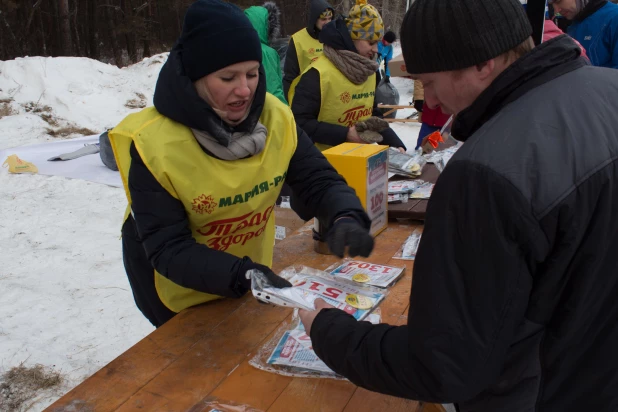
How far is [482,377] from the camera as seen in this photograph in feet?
3.07

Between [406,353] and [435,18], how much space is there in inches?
25.0

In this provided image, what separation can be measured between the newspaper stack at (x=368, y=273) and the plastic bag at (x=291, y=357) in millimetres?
247

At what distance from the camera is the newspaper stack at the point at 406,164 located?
3154mm

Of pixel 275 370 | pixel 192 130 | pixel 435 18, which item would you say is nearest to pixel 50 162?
pixel 192 130

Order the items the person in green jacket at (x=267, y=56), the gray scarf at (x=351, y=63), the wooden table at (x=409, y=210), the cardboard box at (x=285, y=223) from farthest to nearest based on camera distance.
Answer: the person in green jacket at (x=267, y=56)
the gray scarf at (x=351, y=63)
the cardboard box at (x=285, y=223)
the wooden table at (x=409, y=210)

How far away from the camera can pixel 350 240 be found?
1.70 meters

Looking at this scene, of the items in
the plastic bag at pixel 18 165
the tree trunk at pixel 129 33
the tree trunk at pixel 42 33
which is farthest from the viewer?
the tree trunk at pixel 129 33

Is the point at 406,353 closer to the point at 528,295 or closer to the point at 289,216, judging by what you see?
the point at 528,295

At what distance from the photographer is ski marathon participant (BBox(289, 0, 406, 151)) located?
11.6ft

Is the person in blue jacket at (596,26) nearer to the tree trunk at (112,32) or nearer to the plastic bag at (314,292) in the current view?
the plastic bag at (314,292)

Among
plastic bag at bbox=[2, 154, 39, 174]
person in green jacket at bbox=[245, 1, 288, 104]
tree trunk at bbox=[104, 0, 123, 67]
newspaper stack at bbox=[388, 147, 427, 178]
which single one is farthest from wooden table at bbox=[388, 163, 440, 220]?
tree trunk at bbox=[104, 0, 123, 67]

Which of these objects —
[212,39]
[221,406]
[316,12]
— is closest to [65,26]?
[316,12]

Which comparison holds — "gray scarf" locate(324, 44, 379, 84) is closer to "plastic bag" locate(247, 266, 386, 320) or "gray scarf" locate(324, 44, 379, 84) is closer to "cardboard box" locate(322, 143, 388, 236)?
"cardboard box" locate(322, 143, 388, 236)

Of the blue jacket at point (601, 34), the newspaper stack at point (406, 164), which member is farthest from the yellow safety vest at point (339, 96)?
the blue jacket at point (601, 34)
